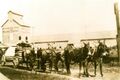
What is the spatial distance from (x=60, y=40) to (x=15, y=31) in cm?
54

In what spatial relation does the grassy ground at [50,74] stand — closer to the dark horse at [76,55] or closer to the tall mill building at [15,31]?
the dark horse at [76,55]

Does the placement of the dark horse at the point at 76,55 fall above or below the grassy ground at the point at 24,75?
above

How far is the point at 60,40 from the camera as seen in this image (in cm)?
315

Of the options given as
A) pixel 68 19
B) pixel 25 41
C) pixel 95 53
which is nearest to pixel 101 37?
pixel 95 53

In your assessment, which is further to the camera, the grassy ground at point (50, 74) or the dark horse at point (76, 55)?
the dark horse at point (76, 55)

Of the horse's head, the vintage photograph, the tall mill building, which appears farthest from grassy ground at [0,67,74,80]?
the horse's head

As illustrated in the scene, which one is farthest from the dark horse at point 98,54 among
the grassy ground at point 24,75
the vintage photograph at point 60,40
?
the grassy ground at point 24,75

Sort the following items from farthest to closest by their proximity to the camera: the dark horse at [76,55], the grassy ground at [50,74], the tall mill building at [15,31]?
the tall mill building at [15,31] → the dark horse at [76,55] → the grassy ground at [50,74]

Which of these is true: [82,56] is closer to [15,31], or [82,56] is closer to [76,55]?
[76,55]

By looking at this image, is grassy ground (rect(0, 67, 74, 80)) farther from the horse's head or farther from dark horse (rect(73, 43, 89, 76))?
the horse's head

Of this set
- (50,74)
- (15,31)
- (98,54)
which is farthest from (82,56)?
(15,31)

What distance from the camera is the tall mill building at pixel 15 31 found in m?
3.25

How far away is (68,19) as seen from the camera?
127 inches

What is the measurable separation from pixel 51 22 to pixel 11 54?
0.60m
